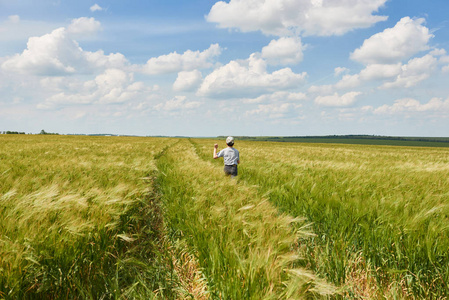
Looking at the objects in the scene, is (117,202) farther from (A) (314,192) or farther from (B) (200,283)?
(A) (314,192)

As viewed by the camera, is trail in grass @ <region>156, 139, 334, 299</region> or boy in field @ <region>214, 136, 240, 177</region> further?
boy in field @ <region>214, 136, 240, 177</region>

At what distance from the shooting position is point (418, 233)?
2312 millimetres

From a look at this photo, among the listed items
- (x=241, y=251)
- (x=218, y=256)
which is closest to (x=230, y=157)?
(x=241, y=251)

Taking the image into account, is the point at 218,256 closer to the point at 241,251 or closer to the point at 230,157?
the point at 241,251

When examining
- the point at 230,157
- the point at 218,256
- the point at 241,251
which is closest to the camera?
the point at 218,256

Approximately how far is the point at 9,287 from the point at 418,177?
23.4 feet

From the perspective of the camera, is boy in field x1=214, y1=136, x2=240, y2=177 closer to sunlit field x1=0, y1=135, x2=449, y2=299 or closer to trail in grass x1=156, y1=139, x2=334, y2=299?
trail in grass x1=156, y1=139, x2=334, y2=299

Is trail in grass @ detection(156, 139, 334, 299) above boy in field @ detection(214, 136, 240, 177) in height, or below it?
below

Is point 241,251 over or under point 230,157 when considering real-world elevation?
under

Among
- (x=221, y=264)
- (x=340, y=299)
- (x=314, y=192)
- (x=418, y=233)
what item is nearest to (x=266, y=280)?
(x=221, y=264)

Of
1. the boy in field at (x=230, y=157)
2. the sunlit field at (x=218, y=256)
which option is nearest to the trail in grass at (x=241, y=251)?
the sunlit field at (x=218, y=256)

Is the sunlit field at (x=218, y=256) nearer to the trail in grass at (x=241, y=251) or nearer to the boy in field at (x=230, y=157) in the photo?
the trail in grass at (x=241, y=251)

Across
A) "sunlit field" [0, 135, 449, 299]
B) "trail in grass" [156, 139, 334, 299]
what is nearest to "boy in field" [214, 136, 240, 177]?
"trail in grass" [156, 139, 334, 299]

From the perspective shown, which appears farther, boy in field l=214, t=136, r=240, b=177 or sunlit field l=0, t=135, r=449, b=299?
boy in field l=214, t=136, r=240, b=177
